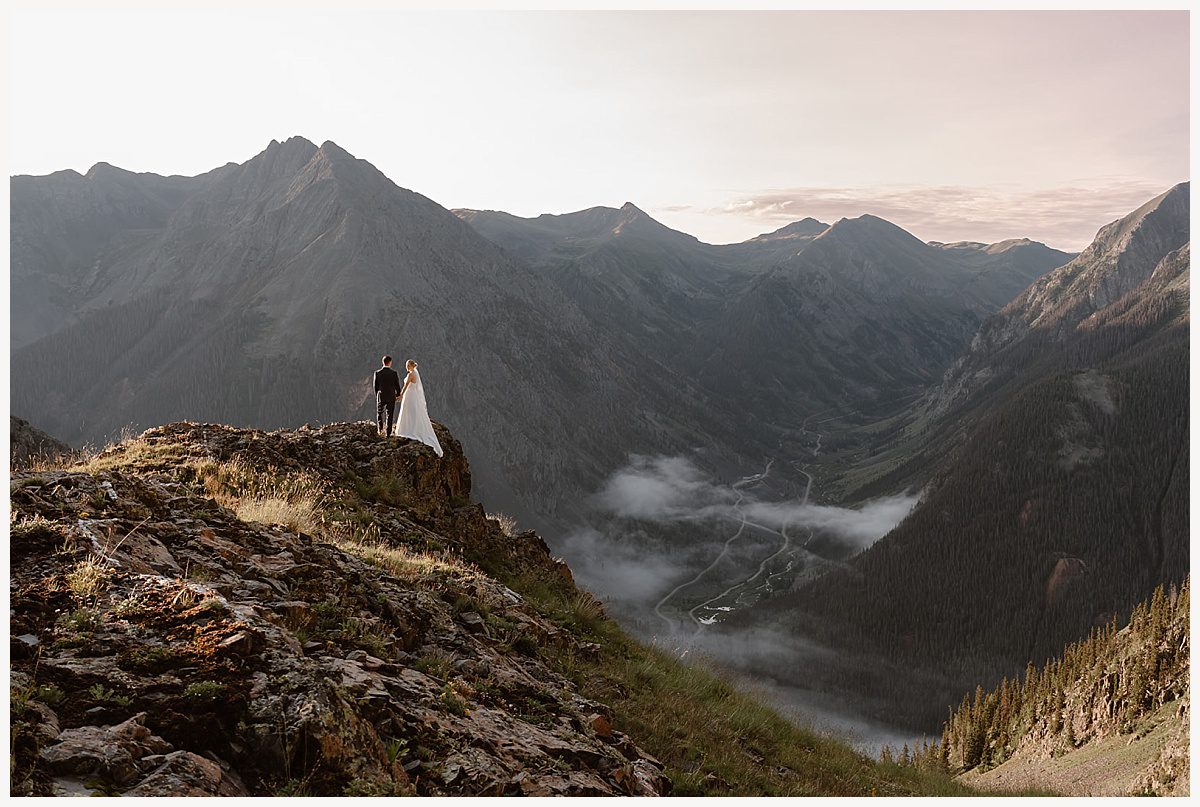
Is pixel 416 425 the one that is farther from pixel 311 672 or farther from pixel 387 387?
pixel 311 672

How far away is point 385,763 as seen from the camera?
6.47m

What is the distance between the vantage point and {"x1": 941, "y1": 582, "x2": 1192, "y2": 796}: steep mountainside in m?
42.5

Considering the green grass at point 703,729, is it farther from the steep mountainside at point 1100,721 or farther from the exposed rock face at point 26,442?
Result: the exposed rock face at point 26,442

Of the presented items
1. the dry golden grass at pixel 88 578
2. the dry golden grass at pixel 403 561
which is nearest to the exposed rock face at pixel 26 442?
the dry golden grass at pixel 403 561

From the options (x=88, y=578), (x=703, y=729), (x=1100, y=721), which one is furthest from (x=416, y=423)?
(x=1100, y=721)

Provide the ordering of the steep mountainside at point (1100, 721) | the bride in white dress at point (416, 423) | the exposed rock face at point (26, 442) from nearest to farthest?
the bride in white dress at point (416, 423)
the exposed rock face at point (26, 442)
the steep mountainside at point (1100, 721)

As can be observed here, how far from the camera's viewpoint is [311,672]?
6.71m

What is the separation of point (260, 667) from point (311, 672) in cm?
47

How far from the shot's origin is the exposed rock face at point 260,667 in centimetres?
589

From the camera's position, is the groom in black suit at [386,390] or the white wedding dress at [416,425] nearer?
the white wedding dress at [416,425]

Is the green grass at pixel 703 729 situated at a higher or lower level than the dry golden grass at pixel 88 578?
lower

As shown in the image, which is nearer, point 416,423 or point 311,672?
point 311,672

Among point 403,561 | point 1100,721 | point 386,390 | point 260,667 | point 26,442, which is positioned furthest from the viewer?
point 1100,721

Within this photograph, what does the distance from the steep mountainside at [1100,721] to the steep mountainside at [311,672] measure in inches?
720
